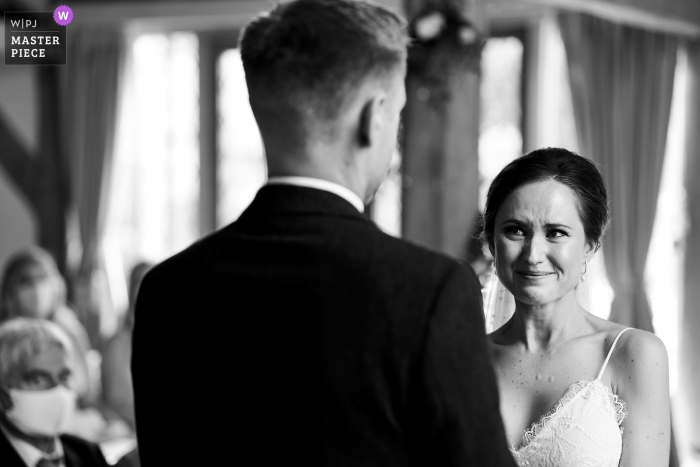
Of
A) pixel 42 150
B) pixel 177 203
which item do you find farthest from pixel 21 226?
pixel 177 203

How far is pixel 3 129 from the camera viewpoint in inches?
298

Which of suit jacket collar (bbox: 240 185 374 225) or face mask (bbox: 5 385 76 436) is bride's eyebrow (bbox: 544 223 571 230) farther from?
face mask (bbox: 5 385 76 436)

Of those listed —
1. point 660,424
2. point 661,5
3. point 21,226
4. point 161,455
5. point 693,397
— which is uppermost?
point 661,5

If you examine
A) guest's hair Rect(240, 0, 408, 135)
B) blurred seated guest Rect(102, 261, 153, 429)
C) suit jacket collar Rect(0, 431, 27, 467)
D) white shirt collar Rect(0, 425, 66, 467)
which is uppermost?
guest's hair Rect(240, 0, 408, 135)

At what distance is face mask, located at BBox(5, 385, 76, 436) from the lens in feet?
8.70

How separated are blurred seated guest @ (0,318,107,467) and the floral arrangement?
2.45 m

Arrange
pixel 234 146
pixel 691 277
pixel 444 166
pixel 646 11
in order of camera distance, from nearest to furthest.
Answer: pixel 444 166
pixel 646 11
pixel 691 277
pixel 234 146

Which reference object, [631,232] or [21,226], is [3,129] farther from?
[631,232]

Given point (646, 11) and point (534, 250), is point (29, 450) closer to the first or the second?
point (534, 250)

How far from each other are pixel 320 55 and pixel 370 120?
4.0 inches

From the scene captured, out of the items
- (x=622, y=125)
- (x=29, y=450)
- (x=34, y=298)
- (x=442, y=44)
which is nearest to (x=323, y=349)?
(x=29, y=450)

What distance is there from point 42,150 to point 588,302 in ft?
21.2

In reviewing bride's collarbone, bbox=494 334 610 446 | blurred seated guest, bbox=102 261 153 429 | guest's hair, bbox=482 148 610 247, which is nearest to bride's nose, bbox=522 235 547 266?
guest's hair, bbox=482 148 610 247

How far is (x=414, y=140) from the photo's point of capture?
15.8 feet
